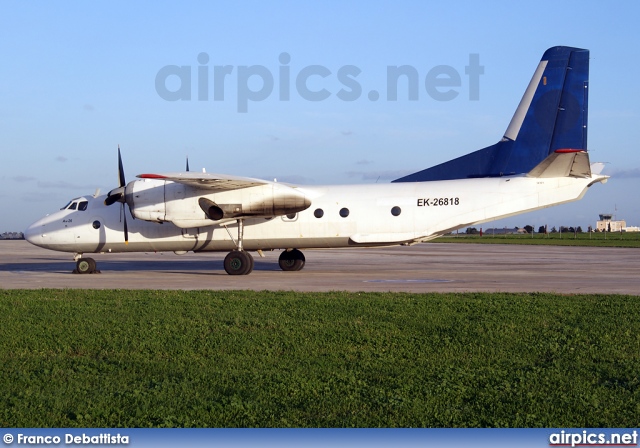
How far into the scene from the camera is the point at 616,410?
20.4 feet

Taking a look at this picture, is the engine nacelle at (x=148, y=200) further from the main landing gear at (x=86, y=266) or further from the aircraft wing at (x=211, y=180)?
the main landing gear at (x=86, y=266)

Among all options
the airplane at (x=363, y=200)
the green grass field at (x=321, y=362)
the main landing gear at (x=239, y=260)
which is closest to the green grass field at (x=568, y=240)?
the airplane at (x=363, y=200)

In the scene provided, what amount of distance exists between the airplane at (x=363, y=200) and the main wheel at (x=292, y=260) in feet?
4.70

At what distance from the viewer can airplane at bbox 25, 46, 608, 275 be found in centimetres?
2142

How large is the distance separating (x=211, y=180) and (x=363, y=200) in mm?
5040

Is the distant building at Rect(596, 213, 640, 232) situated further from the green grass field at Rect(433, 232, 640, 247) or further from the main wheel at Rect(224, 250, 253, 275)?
the main wheel at Rect(224, 250, 253, 275)

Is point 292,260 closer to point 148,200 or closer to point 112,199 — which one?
point 148,200

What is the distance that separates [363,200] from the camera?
22.7 meters

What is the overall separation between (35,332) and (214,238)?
44.0 ft

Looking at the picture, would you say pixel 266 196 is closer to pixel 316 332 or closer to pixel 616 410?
pixel 316 332

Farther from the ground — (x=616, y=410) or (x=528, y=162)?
(x=528, y=162)

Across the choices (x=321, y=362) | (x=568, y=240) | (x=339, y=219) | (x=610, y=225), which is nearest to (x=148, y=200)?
(x=339, y=219)

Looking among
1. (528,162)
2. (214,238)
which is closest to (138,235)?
(214,238)

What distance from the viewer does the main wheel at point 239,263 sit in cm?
2252
